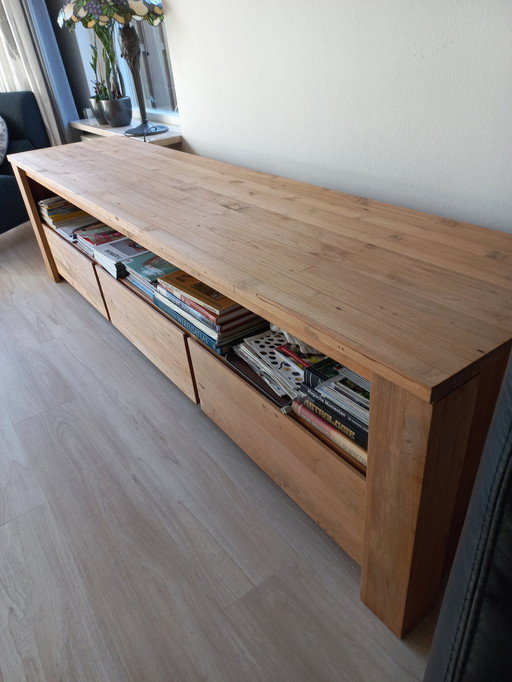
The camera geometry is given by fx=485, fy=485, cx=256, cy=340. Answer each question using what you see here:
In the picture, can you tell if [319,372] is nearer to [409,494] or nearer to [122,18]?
[409,494]

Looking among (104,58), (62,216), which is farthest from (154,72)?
(62,216)

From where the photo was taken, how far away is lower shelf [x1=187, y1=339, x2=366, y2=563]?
29.9 inches

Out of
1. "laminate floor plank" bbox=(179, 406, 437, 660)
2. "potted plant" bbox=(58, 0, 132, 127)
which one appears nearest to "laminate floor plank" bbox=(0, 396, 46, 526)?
"laminate floor plank" bbox=(179, 406, 437, 660)

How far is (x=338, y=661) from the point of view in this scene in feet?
2.38

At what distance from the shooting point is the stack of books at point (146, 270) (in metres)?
1.21

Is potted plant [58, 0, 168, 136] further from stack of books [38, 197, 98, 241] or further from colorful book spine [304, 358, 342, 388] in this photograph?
colorful book spine [304, 358, 342, 388]

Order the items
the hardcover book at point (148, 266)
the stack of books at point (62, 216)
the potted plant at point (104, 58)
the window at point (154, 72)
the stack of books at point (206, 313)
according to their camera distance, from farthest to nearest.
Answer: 1. the window at point (154, 72)
2. the stack of books at point (62, 216)
3. the potted plant at point (104, 58)
4. the hardcover book at point (148, 266)
5. the stack of books at point (206, 313)

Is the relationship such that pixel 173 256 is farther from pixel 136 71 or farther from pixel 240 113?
pixel 136 71

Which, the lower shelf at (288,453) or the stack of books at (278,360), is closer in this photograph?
the lower shelf at (288,453)

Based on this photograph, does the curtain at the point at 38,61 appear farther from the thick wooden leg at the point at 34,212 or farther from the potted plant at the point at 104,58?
the thick wooden leg at the point at 34,212

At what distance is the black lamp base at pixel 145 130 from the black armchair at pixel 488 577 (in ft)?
5.92

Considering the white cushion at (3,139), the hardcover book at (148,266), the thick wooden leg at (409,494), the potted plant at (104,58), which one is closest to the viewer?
the thick wooden leg at (409,494)

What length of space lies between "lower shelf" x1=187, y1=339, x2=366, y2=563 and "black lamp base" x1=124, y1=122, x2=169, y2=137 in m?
1.15

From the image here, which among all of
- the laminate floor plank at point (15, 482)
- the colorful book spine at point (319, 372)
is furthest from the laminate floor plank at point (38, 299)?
the colorful book spine at point (319, 372)
